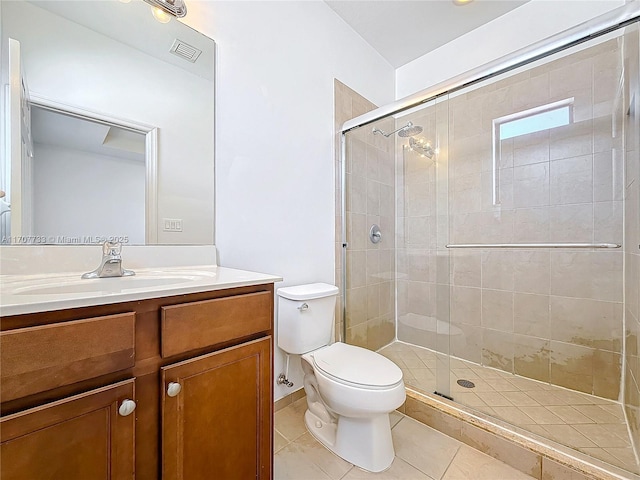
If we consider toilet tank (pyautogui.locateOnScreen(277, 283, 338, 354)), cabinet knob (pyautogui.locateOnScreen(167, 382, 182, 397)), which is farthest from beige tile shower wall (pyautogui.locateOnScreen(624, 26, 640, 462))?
A: cabinet knob (pyautogui.locateOnScreen(167, 382, 182, 397))

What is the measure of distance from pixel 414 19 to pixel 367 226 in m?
1.51

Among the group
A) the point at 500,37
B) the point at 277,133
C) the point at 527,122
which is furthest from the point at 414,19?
the point at 277,133

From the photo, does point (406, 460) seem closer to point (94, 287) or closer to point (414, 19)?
point (94, 287)

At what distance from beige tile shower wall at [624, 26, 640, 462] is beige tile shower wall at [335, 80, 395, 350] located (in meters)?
1.22

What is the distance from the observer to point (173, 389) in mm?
725

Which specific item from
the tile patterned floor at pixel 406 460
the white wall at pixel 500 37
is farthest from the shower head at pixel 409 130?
the tile patterned floor at pixel 406 460

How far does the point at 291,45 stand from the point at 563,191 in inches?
75.5

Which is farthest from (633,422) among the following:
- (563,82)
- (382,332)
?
(563,82)

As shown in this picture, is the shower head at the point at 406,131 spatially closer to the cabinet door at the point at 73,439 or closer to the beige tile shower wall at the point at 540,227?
the beige tile shower wall at the point at 540,227

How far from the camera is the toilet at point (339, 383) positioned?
1.15 meters

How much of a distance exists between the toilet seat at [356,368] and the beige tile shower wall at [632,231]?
3.51ft

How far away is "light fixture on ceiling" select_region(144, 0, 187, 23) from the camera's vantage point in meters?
1.13

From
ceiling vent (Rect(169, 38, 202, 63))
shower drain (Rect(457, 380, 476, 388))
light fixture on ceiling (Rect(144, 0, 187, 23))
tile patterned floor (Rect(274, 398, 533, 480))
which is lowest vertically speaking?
tile patterned floor (Rect(274, 398, 533, 480))

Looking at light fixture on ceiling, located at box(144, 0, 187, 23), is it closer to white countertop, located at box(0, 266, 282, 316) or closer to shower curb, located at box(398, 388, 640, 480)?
white countertop, located at box(0, 266, 282, 316)
